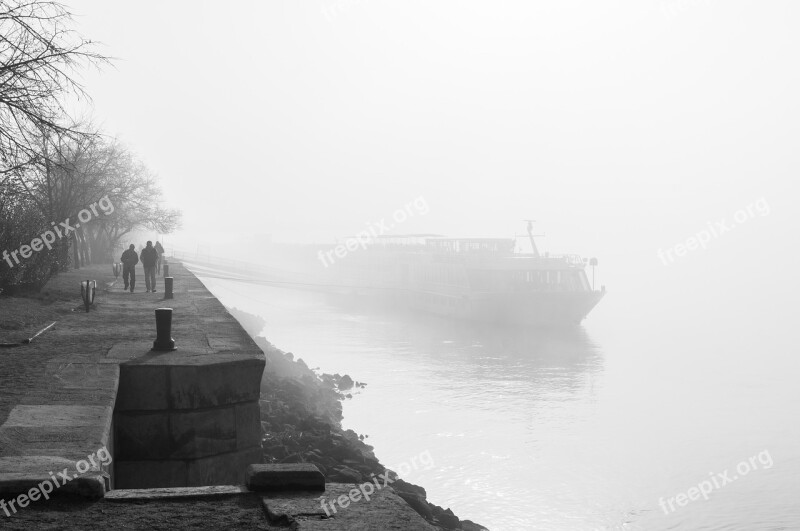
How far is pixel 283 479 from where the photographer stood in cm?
470

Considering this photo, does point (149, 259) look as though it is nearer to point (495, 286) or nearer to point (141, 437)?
point (141, 437)

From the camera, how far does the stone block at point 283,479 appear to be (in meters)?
4.65

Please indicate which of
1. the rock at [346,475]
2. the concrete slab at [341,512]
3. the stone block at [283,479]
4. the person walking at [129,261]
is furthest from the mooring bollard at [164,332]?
the person walking at [129,261]

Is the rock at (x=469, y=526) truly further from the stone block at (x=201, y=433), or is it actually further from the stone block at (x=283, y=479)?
the stone block at (x=283, y=479)

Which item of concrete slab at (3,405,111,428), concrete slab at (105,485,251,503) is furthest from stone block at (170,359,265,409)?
concrete slab at (105,485,251,503)

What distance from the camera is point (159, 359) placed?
27.4ft

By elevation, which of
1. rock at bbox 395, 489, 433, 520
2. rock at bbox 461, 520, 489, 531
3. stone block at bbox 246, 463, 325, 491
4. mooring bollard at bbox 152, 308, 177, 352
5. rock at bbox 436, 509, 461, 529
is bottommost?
rock at bbox 461, 520, 489, 531

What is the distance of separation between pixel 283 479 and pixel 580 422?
22.7m

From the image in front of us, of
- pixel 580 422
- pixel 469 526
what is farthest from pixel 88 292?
pixel 580 422

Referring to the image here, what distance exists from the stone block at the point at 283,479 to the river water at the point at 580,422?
11773 millimetres

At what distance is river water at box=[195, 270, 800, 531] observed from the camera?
701 inches

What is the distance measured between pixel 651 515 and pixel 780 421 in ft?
42.3

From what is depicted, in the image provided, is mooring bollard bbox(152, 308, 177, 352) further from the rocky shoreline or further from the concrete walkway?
the rocky shoreline

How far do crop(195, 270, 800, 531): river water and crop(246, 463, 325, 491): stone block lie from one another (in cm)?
1177
